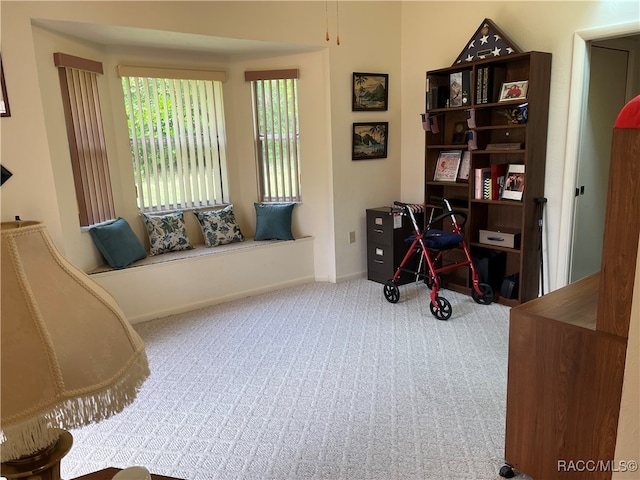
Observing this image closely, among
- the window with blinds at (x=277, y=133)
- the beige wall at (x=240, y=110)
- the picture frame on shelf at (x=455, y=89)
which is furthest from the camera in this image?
the window with blinds at (x=277, y=133)

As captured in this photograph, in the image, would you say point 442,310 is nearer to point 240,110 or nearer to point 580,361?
point 580,361

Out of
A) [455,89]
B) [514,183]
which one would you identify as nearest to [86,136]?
[455,89]

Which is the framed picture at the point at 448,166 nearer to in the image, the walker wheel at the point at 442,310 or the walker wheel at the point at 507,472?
the walker wheel at the point at 442,310

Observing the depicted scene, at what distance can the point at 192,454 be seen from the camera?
7.46 feet

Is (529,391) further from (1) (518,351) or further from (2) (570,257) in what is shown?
(2) (570,257)

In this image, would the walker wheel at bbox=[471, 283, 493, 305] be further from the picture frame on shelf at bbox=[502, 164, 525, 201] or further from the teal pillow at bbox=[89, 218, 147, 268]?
the teal pillow at bbox=[89, 218, 147, 268]

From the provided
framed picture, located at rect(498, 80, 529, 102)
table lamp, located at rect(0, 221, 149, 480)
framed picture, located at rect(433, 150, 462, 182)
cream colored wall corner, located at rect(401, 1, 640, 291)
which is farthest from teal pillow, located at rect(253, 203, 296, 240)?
table lamp, located at rect(0, 221, 149, 480)

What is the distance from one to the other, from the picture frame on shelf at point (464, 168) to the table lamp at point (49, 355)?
3927 millimetres

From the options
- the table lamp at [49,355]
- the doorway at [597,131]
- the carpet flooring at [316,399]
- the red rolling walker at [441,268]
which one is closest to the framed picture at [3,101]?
the carpet flooring at [316,399]

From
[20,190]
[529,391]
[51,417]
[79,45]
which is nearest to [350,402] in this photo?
[529,391]

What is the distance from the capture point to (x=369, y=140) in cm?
484

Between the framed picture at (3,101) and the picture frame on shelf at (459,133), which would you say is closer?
the framed picture at (3,101)

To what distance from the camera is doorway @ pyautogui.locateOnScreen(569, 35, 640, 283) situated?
383 centimetres

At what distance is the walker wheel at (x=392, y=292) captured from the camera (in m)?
4.25
